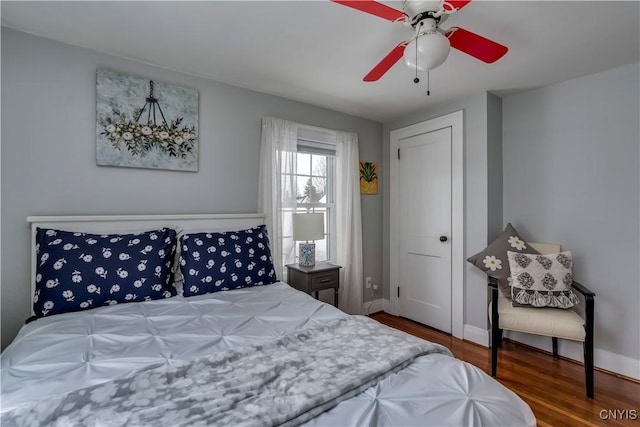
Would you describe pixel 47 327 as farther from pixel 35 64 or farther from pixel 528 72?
pixel 528 72

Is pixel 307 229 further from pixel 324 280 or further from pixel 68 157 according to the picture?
pixel 68 157

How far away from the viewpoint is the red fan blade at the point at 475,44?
143 cm

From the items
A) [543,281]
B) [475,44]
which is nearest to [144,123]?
[475,44]

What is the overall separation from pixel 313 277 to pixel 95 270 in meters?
1.58

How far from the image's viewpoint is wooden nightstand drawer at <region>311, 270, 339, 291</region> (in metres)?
2.71

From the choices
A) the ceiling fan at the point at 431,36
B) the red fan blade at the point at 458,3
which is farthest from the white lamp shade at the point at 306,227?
the red fan blade at the point at 458,3

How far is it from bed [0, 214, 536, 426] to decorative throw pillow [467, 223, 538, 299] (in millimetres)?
1583

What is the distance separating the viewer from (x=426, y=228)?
331 centimetres

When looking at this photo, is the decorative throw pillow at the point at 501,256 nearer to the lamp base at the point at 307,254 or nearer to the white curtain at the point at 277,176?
the lamp base at the point at 307,254

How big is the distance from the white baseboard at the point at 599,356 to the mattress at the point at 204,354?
212 cm

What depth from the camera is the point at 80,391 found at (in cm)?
90

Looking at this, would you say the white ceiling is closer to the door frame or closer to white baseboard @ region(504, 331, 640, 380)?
the door frame

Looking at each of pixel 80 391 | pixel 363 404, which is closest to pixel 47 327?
pixel 80 391

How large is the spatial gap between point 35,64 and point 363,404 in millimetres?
2627
